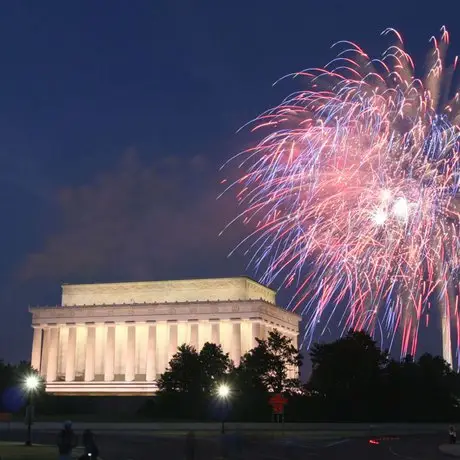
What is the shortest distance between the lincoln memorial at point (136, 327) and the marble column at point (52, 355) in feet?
0.59

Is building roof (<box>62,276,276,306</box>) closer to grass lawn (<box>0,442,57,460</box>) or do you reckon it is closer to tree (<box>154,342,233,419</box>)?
tree (<box>154,342,233,419</box>)

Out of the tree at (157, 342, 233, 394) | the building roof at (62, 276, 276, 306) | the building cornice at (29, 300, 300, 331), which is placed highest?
the building roof at (62, 276, 276, 306)

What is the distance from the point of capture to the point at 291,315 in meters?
154

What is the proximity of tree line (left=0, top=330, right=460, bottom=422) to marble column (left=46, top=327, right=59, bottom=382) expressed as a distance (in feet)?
181

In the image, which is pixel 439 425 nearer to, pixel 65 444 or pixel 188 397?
pixel 188 397

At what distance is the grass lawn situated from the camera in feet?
119

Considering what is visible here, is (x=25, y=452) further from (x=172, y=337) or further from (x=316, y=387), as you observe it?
(x=172, y=337)

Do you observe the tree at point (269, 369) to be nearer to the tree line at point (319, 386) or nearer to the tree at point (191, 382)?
the tree line at point (319, 386)

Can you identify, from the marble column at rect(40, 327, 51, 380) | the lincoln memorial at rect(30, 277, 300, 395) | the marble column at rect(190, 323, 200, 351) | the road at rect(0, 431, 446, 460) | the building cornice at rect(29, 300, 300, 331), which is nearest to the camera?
the road at rect(0, 431, 446, 460)

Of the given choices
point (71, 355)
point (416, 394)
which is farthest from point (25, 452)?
point (71, 355)

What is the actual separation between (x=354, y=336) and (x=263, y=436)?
33651 mm

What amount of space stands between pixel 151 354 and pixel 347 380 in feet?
188

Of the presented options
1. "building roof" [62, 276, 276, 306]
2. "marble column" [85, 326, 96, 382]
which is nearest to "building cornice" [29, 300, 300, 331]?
"marble column" [85, 326, 96, 382]

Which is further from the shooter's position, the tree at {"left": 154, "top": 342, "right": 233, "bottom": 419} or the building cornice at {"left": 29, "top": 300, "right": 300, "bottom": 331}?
the building cornice at {"left": 29, "top": 300, "right": 300, "bottom": 331}
